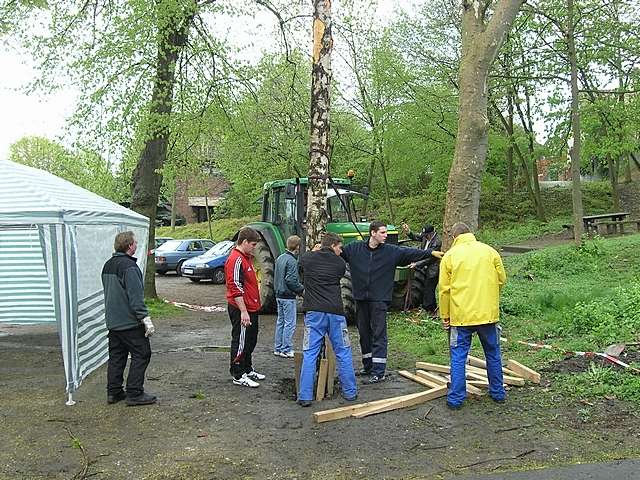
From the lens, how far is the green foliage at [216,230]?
115 ft

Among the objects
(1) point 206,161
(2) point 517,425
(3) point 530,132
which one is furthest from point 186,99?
(3) point 530,132

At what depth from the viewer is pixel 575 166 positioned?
61.2 feet

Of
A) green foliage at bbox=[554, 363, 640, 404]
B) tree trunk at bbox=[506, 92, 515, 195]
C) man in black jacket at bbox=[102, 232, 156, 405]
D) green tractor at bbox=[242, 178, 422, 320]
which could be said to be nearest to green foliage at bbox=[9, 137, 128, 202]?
green tractor at bbox=[242, 178, 422, 320]

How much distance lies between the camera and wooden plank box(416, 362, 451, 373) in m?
7.24

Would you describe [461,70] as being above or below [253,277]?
above

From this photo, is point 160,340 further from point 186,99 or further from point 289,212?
point 186,99

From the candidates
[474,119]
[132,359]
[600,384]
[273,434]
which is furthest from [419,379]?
[474,119]

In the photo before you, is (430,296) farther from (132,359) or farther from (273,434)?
(273,434)

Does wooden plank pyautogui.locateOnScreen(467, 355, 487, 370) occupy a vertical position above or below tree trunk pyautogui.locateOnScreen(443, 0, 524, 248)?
below

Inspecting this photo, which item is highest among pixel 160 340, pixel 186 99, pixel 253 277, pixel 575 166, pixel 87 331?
pixel 186 99

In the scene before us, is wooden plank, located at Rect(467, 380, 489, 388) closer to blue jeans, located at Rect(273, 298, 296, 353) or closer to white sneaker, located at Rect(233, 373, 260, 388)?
white sneaker, located at Rect(233, 373, 260, 388)

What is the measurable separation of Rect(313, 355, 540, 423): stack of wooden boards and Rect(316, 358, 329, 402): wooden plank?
514 millimetres

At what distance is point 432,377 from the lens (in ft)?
23.0

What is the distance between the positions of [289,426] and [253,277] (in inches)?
81.4
